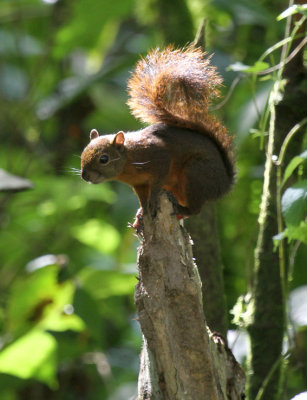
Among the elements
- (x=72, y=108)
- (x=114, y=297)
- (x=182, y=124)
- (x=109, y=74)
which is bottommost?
(x=182, y=124)

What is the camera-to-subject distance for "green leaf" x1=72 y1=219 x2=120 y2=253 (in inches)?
122

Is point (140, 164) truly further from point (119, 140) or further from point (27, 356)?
point (27, 356)

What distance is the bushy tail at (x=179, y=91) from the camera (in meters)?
1.59

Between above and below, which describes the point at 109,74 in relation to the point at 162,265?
above

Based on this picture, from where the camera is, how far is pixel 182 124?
167 centimetres

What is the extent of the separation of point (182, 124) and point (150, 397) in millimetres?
664

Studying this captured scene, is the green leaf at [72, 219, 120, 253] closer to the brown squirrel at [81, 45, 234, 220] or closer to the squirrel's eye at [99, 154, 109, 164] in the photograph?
the brown squirrel at [81, 45, 234, 220]

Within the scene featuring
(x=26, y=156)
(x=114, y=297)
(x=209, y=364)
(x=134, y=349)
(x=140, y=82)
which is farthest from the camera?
(x=26, y=156)

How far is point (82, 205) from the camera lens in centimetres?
311

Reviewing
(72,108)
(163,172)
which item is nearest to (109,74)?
(72,108)

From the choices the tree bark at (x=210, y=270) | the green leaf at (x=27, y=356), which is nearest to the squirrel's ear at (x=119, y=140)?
the tree bark at (x=210, y=270)

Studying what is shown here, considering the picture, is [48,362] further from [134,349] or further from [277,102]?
[277,102]

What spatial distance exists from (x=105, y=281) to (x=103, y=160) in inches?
51.6

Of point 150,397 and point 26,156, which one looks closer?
point 150,397
